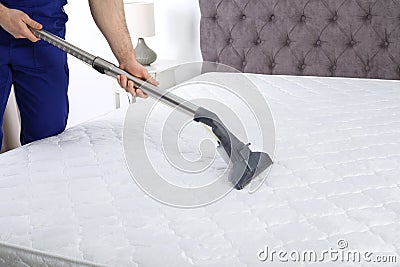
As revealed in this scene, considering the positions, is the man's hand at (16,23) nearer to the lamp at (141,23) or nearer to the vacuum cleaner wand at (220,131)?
the vacuum cleaner wand at (220,131)

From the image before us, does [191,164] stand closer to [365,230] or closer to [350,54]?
[365,230]

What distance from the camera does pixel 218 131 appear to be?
1462 millimetres

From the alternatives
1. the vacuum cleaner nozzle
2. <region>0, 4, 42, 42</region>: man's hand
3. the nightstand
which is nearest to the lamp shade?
the nightstand

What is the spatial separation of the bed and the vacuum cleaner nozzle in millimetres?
38

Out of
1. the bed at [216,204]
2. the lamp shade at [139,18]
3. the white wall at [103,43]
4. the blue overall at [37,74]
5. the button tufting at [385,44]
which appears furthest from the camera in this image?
the white wall at [103,43]

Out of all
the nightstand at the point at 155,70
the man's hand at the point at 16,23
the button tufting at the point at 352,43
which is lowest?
the nightstand at the point at 155,70

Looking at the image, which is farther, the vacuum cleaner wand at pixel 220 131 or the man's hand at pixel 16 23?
the man's hand at pixel 16 23

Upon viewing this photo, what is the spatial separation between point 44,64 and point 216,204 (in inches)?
32.4

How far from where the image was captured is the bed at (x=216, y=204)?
1051 millimetres

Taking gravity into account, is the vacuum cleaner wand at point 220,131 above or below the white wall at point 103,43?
above

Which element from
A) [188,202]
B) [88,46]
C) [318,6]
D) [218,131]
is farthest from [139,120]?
[88,46]

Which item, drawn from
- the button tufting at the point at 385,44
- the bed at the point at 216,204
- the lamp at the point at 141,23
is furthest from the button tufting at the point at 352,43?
the lamp at the point at 141,23

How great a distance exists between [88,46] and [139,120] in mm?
1556

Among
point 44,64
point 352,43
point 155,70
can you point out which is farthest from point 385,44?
point 44,64
